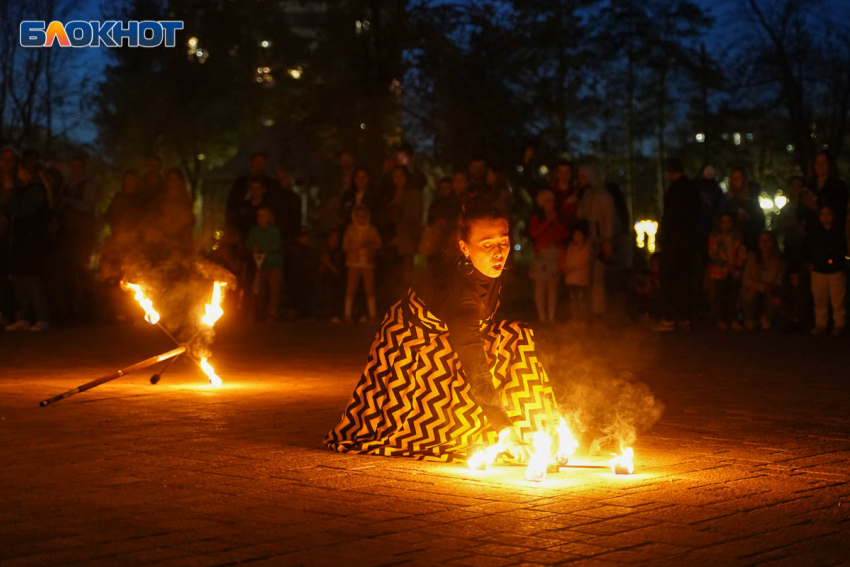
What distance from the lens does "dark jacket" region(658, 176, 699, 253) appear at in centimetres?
1745

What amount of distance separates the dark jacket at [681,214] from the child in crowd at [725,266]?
1.83 feet

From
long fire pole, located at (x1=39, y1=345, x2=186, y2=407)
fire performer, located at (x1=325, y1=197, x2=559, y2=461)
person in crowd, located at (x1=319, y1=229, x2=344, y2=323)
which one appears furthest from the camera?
person in crowd, located at (x1=319, y1=229, x2=344, y2=323)

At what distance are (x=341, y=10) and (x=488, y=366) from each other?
25.5m

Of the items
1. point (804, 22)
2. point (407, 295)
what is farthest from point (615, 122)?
point (407, 295)

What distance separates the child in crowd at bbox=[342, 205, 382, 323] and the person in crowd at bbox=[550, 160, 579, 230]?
2787 mm

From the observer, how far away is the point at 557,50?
1610 inches

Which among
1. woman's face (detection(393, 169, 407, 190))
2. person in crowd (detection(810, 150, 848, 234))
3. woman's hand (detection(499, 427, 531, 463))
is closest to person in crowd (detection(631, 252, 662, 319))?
person in crowd (detection(810, 150, 848, 234))

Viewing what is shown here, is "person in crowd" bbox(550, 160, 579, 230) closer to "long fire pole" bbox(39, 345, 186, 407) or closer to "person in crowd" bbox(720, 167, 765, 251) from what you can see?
"person in crowd" bbox(720, 167, 765, 251)

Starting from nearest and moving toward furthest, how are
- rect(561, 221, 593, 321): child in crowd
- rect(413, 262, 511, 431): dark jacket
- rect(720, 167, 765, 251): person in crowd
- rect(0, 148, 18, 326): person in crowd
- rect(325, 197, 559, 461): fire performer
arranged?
rect(413, 262, 511, 431): dark jacket < rect(325, 197, 559, 461): fire performer < rect(561, 221, 593, 321): child in crowd < rect(0, 148, 18, 326): person in crowd < rect(720, 167, 765, 251): person in crowd

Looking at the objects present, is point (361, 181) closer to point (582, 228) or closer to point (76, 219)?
point (582, 228)

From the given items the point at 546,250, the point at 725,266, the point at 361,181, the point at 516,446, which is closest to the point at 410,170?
the point at 361,181

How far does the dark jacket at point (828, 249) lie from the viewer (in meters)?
16.2

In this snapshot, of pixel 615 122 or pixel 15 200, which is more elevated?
pixel 615 122

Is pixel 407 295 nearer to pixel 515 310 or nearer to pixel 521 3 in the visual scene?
pixel 515 310
